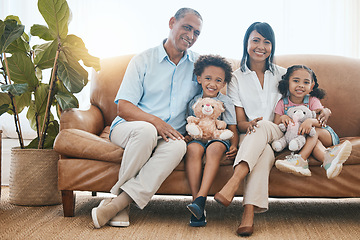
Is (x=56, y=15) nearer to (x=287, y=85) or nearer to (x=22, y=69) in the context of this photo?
(x=22, y=69)

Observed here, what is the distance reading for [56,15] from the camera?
215 centimetres

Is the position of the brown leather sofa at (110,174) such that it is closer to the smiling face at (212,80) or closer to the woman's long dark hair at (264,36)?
the smiling face at (212,80)

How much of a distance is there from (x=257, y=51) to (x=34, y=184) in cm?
→ 142

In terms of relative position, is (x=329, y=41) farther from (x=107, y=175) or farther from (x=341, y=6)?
(x=107, y=175)

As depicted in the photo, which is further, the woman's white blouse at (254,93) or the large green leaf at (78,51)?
the large green leaf at (78,51)

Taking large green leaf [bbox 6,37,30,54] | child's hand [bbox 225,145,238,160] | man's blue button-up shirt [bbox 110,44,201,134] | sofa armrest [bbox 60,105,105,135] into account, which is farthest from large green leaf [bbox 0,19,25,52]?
child's hand [bbox 225,145,238,160]

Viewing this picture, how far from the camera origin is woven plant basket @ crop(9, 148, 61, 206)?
7.11ft

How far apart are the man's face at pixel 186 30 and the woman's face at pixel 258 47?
291mm

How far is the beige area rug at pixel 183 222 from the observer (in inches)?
63.1

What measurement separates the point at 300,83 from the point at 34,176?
4.98 feet

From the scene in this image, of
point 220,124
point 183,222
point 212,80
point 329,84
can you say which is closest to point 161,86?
point 212,80

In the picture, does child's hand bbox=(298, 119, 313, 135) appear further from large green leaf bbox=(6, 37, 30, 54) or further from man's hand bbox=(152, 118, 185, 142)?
large green leaf bbox=(6, 37, 30, 54)

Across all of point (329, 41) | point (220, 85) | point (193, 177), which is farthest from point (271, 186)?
→ point (329, 41)

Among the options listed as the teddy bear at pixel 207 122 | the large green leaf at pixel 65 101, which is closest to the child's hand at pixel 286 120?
the teddy bear at pixel 207 122
